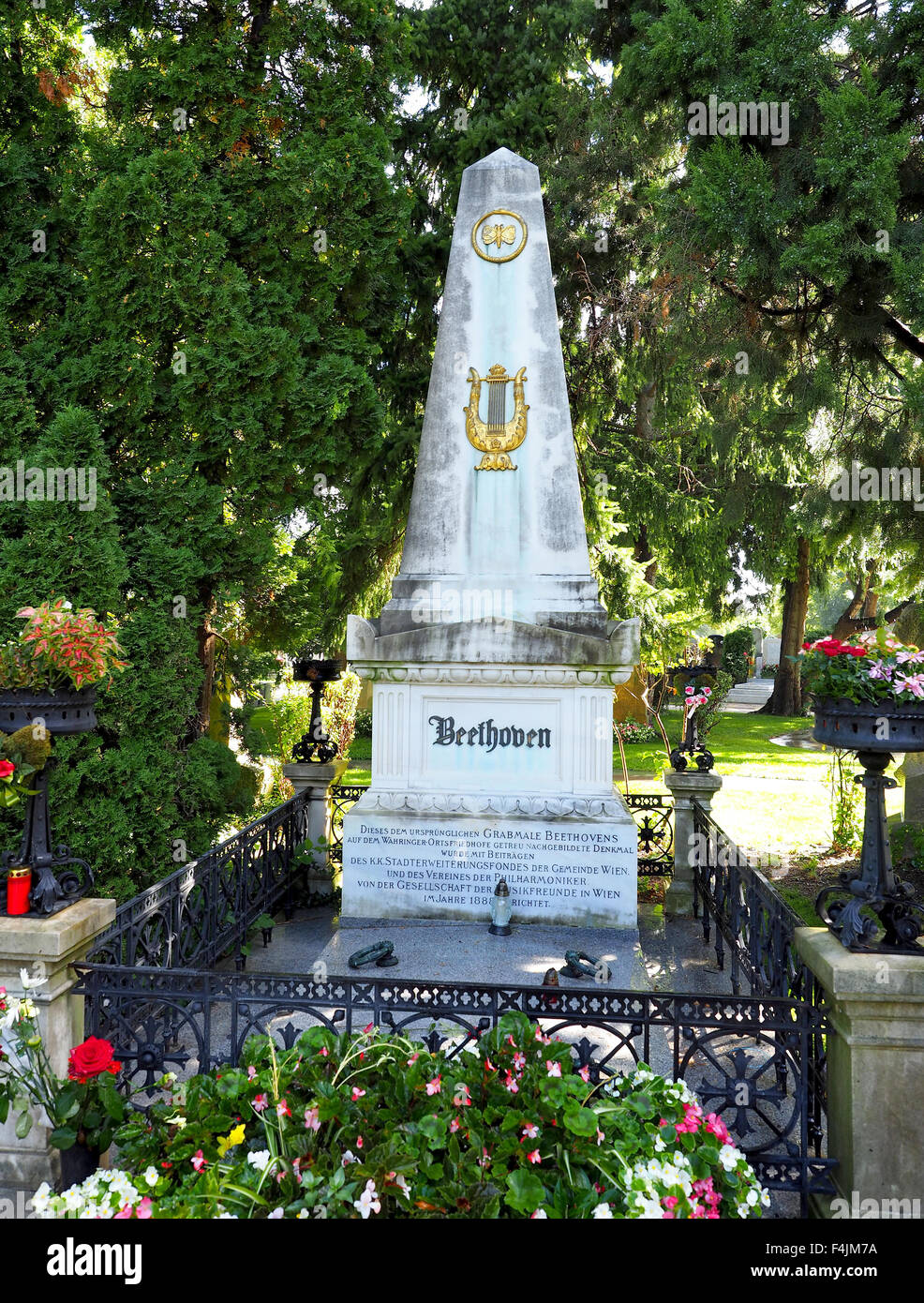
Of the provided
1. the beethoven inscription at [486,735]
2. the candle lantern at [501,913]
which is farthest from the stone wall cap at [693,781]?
the candle lantern at [501,913]

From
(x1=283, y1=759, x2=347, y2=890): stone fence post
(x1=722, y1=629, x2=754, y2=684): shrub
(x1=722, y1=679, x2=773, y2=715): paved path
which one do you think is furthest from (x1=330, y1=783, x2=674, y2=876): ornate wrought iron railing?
(x1=722, y1=679, x2=773, y2=715): paved path

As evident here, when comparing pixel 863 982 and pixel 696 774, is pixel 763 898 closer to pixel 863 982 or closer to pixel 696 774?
pixel 863 982

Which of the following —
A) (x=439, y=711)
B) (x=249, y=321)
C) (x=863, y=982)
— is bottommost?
(x=863, y=982)

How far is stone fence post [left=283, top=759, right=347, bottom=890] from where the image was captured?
8.23 metres

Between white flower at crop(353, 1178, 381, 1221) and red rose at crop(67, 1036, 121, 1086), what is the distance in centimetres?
133

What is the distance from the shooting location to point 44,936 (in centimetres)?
355

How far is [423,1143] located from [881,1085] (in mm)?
1908

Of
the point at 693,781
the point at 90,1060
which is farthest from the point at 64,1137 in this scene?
the point at 693,781

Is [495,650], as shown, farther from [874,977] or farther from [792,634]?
[792,634]

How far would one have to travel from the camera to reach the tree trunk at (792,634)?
85.6 feet

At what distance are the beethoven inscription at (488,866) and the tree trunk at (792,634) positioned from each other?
1997cm
